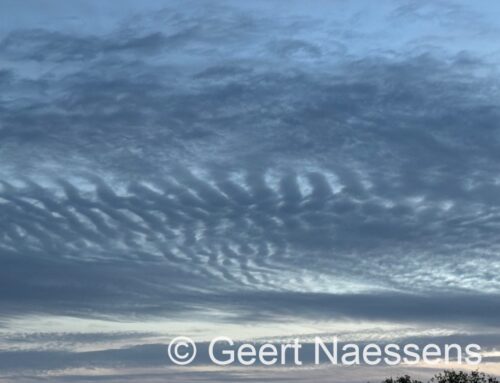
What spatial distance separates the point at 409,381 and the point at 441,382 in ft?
34.3

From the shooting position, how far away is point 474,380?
110 m

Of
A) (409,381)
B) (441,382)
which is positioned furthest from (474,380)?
(409,381)

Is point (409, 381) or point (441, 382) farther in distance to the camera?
point (409, 381)

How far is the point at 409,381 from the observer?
12194 cm

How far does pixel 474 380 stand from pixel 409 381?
13.2m

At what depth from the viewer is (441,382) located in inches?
4405

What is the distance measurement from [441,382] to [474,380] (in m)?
3.92

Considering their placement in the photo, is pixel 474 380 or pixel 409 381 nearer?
pixel 474 380

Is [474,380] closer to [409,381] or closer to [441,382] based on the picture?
[441,382]
